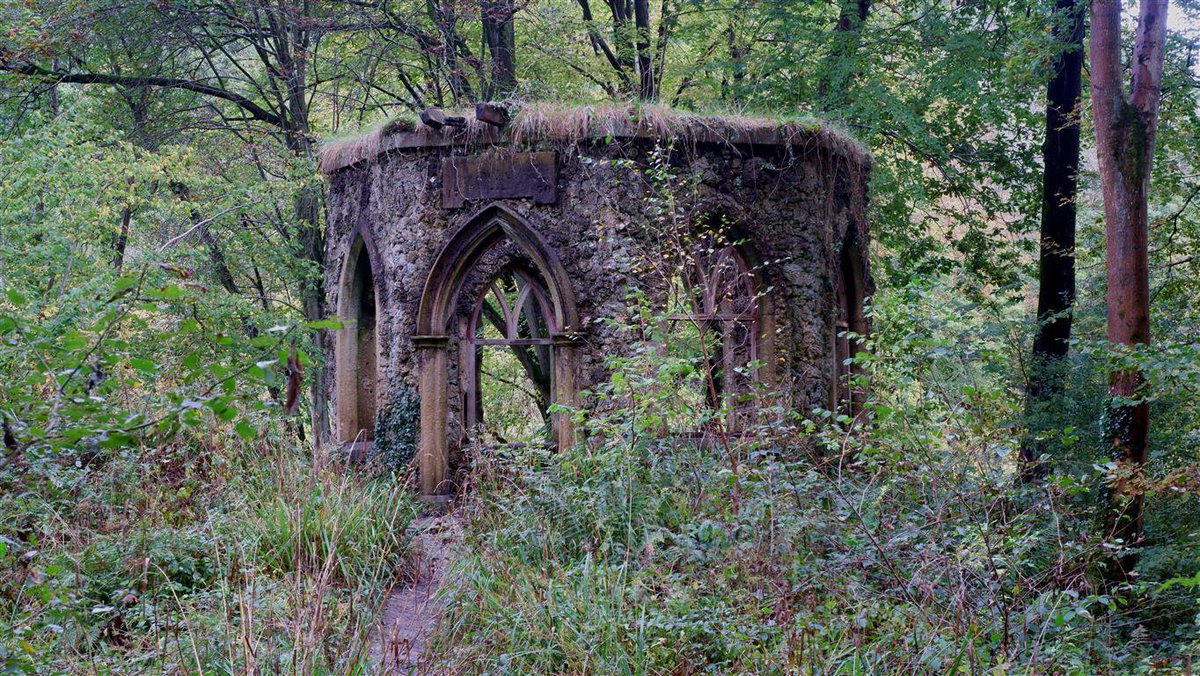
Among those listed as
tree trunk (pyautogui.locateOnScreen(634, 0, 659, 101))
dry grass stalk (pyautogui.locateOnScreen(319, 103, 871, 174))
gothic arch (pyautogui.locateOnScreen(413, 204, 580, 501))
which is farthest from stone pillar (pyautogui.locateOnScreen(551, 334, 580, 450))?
tree trunk (pyautogui.locateOnScreen(634, 0, 659, 101))

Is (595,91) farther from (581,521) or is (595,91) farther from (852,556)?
(852,556)

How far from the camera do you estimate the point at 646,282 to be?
9.54m

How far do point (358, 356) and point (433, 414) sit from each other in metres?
1.84

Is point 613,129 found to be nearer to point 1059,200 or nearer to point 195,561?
point 195,561

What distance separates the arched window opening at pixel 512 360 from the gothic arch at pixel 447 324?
0.95 feet

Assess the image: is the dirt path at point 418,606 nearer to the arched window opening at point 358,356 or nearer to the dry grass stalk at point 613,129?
the arched window opening at point 358,356

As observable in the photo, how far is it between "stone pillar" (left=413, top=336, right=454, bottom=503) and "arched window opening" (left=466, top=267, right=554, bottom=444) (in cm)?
38

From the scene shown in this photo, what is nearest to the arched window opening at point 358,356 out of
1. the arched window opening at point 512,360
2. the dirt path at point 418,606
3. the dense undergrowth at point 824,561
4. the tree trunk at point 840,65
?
the arched window opening at point 512,360

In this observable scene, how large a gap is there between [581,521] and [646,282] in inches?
141

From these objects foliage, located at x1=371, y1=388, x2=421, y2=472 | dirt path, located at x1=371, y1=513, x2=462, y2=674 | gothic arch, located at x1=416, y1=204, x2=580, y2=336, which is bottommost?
dirt path, located at x1=371, y1=513, x2=462, y2=674

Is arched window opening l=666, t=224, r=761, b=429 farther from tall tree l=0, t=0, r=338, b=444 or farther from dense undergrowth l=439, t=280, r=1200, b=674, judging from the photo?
tall tree l=0, t=0, r=338, b=444

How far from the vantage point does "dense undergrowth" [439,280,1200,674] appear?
4504mm

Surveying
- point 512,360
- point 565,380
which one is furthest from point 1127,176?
point 512,360

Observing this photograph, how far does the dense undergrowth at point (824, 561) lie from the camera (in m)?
4.50
